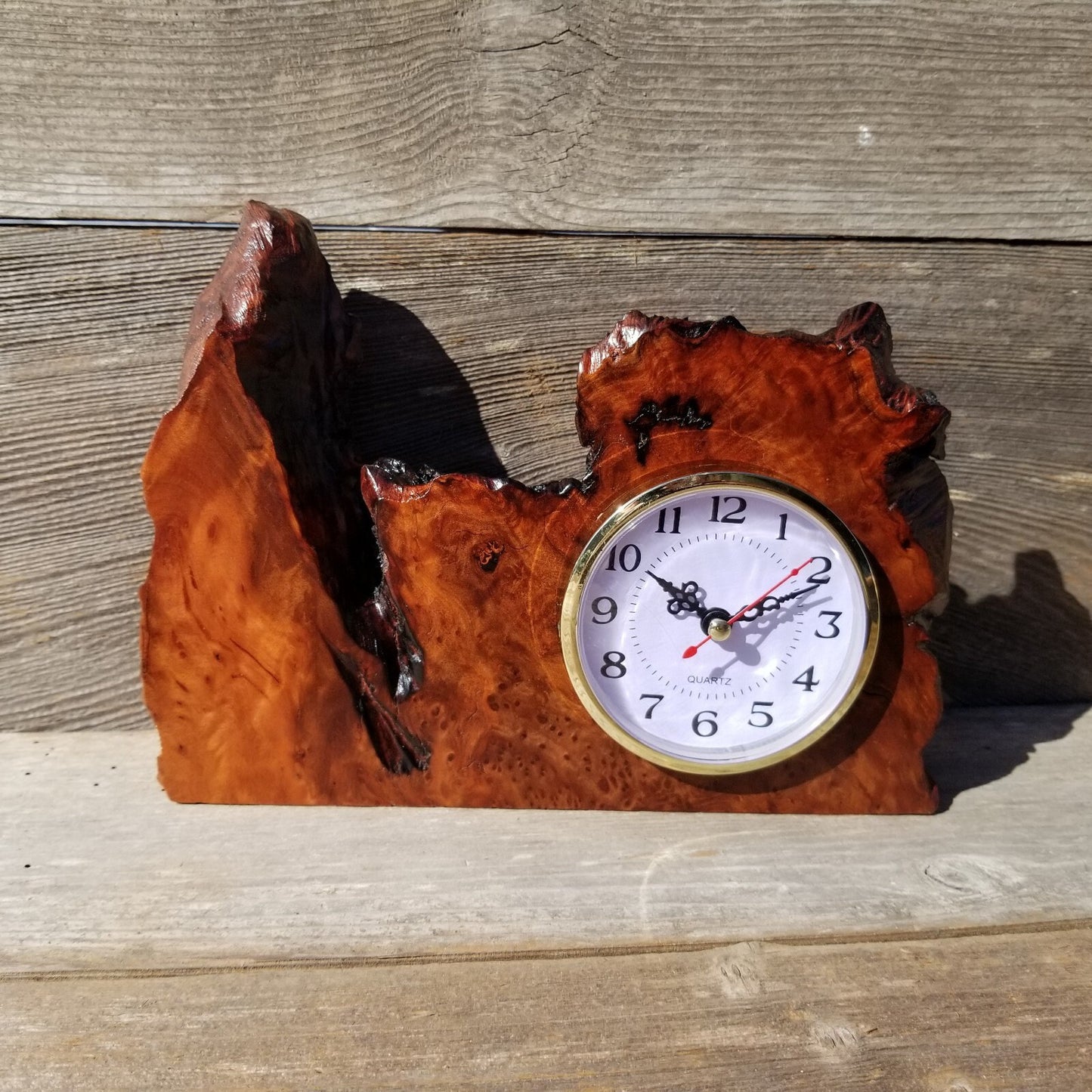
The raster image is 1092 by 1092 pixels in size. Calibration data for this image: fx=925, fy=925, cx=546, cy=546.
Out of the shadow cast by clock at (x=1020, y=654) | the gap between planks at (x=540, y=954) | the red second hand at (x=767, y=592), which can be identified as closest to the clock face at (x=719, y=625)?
the red second hand at (x=767, y=592)

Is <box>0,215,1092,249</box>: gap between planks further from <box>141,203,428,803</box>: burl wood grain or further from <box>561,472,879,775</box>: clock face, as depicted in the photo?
<box>561,472,879,775</box>: clock face

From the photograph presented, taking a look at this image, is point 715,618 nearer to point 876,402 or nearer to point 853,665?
point 853,665

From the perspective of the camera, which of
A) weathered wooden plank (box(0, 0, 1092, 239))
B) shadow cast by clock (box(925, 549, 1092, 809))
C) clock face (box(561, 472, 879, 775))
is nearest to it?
clock face (box(561, 472, 879, 775))

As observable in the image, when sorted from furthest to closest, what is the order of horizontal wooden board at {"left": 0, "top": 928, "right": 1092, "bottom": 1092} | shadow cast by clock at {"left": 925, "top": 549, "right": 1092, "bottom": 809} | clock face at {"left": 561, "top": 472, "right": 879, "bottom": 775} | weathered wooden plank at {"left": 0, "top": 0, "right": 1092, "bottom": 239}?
shadow cast by clock at {"left": 925, "top": 549, "right": 1092, "bottom": 809}
weathered wooden plank at {"left": 0, "top": 0, "right": 1092, "bottom": 239}
clock face at {"left": 561, "top": 472, "right": 879, "bottom": 775}
horizontal wooden board at {"left": 0, "top": 928, "right": 1092, "bottom": 1092}

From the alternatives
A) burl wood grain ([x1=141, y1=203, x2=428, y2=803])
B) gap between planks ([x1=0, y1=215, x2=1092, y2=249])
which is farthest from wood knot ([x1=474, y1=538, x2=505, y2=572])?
gap between planks ([x1=0, y1=215, x2=1092, y2=249])

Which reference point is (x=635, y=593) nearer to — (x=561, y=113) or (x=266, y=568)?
(x=266, y=568)

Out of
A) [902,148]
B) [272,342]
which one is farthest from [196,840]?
[902,148]
